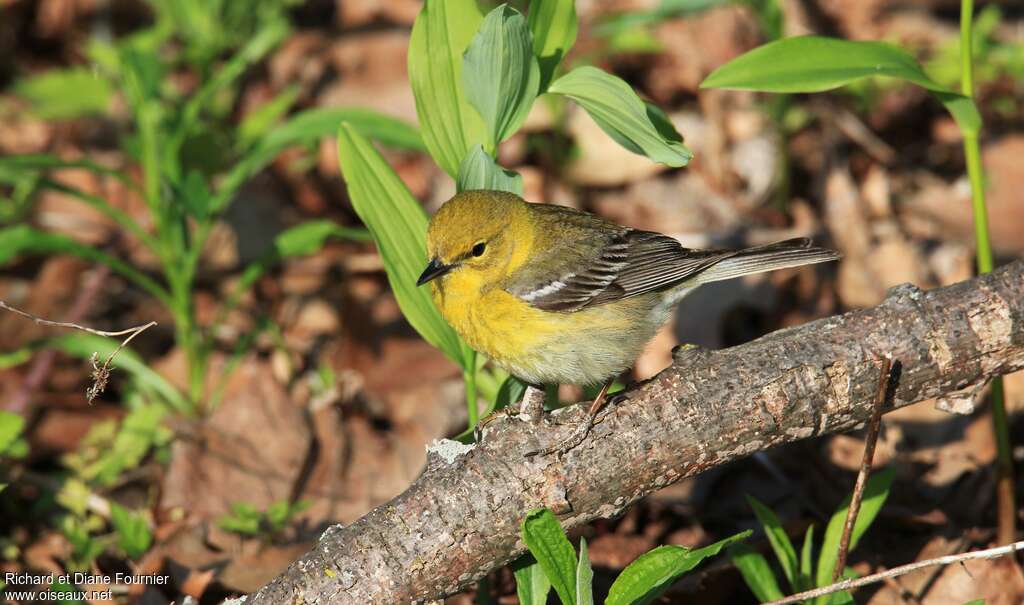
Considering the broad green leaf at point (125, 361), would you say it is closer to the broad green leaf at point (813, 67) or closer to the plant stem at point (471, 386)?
the plant stem at point (471, 386)

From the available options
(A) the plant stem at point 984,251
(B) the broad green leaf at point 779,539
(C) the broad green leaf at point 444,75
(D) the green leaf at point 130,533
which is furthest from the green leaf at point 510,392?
(A) the plant stem at point 984,251

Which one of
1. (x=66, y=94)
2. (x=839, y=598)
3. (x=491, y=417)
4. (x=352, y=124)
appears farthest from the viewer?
(x=66, y=94)

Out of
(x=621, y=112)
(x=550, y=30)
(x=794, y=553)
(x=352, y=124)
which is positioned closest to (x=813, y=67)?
(x=621, y=112)

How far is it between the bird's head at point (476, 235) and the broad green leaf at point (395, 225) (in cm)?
7

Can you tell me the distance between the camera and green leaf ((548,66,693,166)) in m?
3.21

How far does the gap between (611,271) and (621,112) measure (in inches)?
45.6

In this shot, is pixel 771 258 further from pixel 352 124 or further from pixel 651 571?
pixel 352 124

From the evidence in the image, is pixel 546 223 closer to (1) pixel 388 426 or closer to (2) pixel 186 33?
(1) pixel 388 426

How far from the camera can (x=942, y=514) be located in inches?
167

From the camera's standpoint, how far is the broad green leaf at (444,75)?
138 inches

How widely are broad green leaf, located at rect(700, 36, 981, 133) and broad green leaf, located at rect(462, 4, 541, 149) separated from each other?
2.05 ft

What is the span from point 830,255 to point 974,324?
85cm

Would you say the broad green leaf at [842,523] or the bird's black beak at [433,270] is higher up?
the bird's black beak at [433,270]

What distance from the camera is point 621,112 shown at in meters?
3.31
